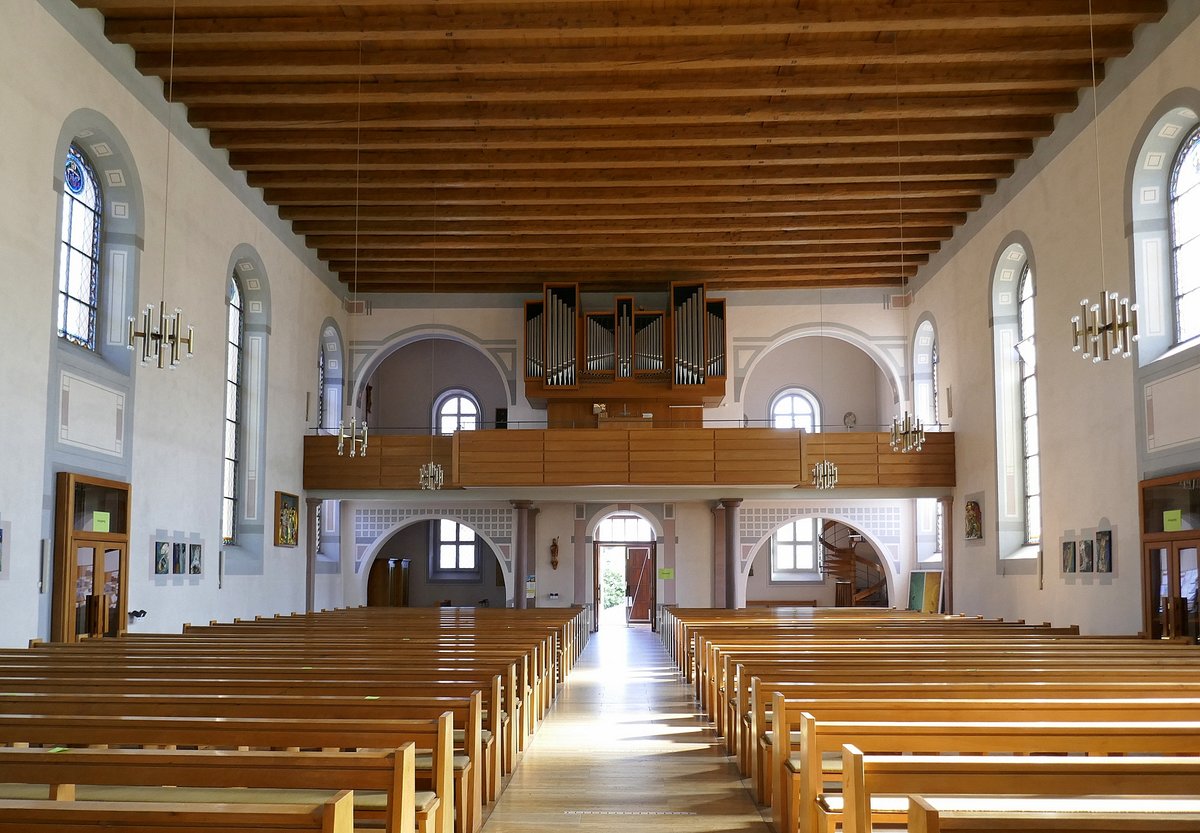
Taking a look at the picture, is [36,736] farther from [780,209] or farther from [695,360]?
[695,360]

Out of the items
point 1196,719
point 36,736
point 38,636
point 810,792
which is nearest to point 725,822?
point 810,792

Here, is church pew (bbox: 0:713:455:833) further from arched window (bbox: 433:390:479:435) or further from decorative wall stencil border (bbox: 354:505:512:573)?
arched window (bbox: 433:390:479:435)

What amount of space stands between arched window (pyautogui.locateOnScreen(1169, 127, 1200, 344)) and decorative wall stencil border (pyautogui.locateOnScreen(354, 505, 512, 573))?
1215 cm

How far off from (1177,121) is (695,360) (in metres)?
8.76

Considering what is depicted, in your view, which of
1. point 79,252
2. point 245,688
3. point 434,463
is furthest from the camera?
point 434,463

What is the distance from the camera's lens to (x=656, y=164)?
12.9m

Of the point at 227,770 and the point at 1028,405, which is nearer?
the point at 227,770

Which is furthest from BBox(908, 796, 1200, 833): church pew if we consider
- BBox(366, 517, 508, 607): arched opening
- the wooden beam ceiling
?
BBox(366, 517, 508, 607): arched opening

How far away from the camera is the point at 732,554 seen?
18578 mm

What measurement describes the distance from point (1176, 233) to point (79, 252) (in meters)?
10.2

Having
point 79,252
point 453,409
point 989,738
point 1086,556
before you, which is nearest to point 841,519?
point 1086,556

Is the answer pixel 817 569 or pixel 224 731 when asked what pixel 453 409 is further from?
pixel 224 731

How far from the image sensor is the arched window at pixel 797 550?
2277 centimetres

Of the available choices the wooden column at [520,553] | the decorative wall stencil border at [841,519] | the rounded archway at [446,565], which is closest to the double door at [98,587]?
→ the wooden column at [520,553]
